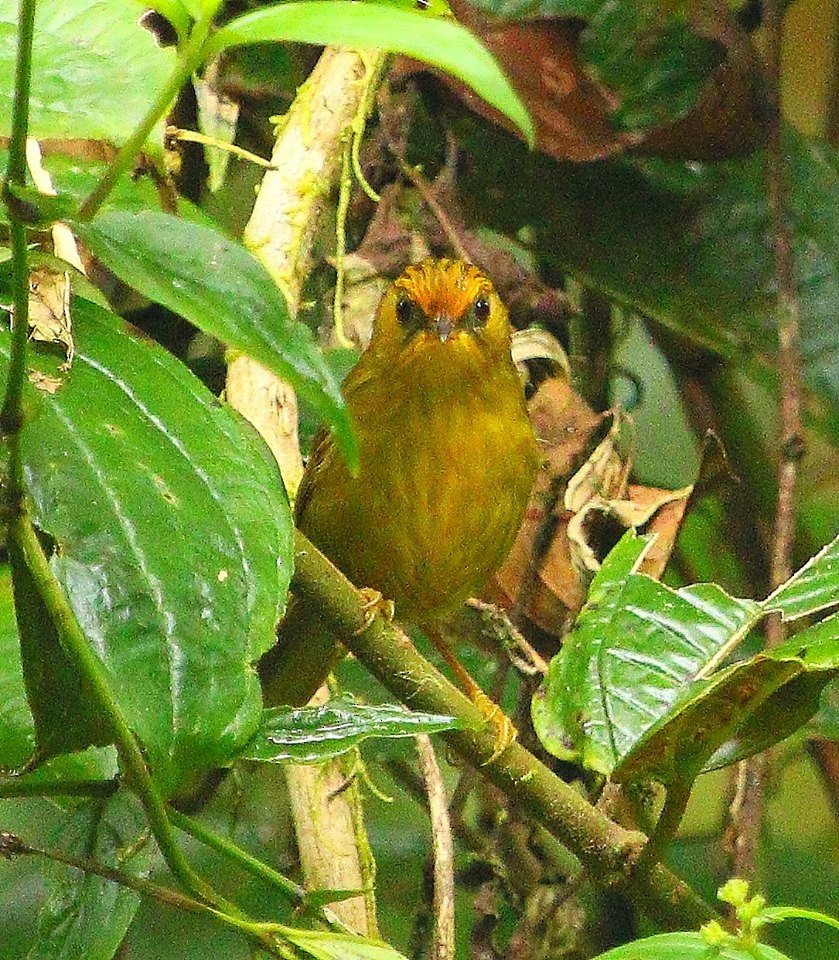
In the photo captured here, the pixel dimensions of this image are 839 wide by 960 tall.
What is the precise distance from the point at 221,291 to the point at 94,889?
787 millimetres

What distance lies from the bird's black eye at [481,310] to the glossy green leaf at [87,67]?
1.16 m

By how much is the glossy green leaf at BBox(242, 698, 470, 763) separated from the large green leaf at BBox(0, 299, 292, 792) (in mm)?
217

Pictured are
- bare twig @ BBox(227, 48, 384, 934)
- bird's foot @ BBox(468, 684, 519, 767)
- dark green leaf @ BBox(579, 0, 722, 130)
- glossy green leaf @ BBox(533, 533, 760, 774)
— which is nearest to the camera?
glossy green leaf @ BBox(533, 533, 760, 774)

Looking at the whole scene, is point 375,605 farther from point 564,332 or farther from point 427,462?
point 564,332

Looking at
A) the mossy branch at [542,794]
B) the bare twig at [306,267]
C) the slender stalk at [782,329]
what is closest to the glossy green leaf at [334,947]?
the mossy branch at [542,794]

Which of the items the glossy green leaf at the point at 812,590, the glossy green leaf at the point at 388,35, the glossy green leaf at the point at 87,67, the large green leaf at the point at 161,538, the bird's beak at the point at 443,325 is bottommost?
the bird's beak at the point at 443,325

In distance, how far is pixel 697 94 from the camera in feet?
8.35

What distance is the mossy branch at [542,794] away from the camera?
1.46 meters

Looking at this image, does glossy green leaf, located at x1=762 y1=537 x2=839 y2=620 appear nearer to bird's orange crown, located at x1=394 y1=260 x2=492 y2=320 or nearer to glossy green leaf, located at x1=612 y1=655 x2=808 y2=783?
glossy green leaf, located at x1=612 y1=655 x2=808 y2=783

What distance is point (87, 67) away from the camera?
3.73 feet

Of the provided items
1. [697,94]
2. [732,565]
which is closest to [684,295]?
[697,94]

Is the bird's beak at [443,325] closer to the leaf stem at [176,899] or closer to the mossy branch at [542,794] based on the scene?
the mossy branch at [542,794]

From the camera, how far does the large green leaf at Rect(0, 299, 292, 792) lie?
2.75 ft

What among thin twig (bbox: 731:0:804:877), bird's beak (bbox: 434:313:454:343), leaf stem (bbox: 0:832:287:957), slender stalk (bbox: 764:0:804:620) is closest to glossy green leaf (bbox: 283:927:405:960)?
leaf stem (bbox: 0:832:287:957)
